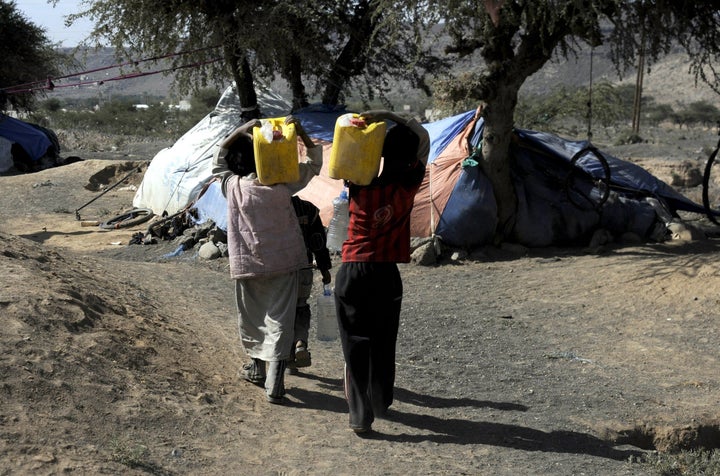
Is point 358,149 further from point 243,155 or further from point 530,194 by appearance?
point 530,194

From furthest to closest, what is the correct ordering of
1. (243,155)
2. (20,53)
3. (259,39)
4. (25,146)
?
(20,53), (25,146), (259,39), (243,155)

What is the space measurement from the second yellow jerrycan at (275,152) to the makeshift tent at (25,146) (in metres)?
17.7

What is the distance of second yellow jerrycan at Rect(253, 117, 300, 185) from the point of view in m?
5.03

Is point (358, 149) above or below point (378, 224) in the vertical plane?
above

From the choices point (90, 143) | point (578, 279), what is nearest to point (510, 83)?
point (578, 279)

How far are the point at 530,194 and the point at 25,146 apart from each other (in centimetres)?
1452

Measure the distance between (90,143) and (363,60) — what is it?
18.0 meters

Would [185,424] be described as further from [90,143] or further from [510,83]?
[90,143]

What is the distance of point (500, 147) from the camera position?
10.8 m

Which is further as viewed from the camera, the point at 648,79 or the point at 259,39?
the point at 648,79

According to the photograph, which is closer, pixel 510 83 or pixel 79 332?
pixel 79 332

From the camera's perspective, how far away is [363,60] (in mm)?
15000

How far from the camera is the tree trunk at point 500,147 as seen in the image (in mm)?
10797

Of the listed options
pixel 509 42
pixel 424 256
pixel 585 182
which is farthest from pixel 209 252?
pixel 585 182
